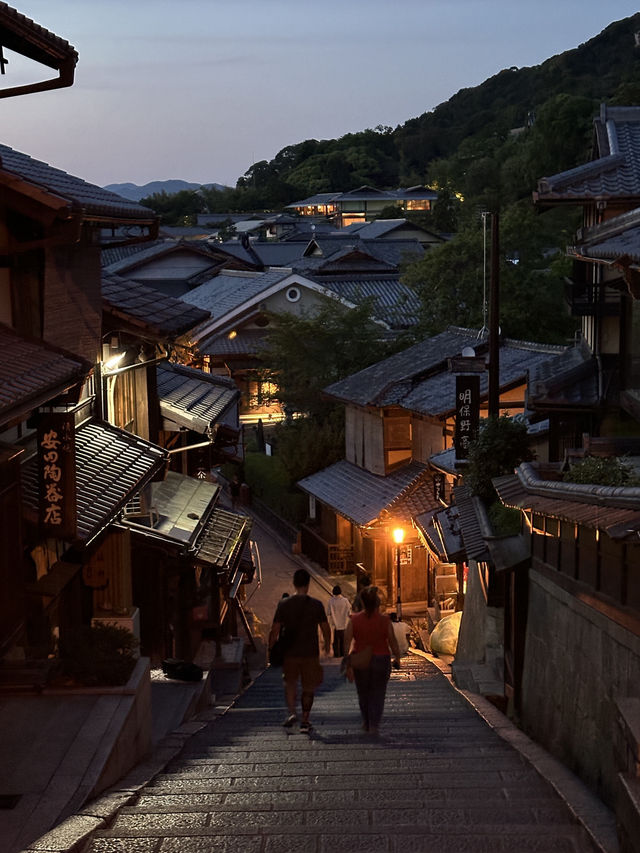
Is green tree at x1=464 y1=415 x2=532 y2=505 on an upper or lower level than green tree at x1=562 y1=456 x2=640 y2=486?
lower

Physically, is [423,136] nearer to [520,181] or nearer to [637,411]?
[520,181]

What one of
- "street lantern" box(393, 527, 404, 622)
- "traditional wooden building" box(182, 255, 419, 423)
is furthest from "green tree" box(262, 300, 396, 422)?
"street lantern" box(393, 527, 404, 622)

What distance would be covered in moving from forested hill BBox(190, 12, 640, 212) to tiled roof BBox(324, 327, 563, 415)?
205 feet

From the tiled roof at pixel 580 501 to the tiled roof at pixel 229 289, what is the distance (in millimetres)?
32971

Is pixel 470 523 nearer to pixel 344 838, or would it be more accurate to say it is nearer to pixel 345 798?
pixel 345 798

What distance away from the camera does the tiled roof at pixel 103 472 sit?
1097 centimetres

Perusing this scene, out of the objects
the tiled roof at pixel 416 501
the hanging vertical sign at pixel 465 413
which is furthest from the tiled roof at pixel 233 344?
the hanging vertical sign at pixel 465 413

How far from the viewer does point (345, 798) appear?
7324 mm

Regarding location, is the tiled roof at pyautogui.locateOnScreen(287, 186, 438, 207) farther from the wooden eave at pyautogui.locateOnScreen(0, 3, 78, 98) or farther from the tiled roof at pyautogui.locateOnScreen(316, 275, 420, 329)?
the wooden eave at pyautogui.locateOnScreen(0, 3, 78, 98)

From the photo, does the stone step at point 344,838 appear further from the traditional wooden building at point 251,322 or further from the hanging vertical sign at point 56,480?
the traditional wooden building at point 251,322

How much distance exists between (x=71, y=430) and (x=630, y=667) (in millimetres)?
5941

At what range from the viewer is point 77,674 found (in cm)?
1003

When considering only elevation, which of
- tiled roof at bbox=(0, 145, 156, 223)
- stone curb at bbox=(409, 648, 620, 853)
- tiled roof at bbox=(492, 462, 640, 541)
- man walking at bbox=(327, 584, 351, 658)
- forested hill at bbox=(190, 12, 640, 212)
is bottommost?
man walking at bbox=(327, 584, 351, 658)

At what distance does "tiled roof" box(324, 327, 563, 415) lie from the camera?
2625 centimetres
